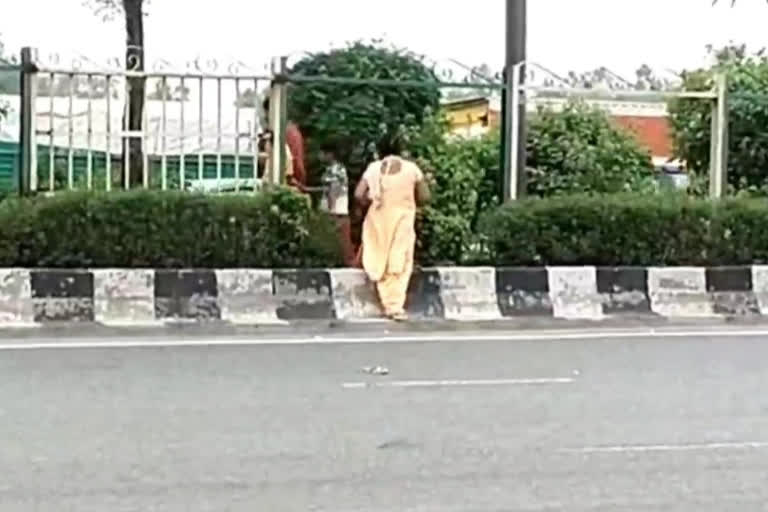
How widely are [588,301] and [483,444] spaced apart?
6011 millimetres

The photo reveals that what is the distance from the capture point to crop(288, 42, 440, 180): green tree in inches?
577

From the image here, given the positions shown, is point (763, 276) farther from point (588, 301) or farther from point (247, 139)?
point (247, 139)

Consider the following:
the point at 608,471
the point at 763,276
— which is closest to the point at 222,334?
the point at 763,276

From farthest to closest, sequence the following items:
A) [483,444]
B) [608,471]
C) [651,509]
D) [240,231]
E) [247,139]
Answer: [247,139], [240,231], [483,444], [608,471], [651,509]

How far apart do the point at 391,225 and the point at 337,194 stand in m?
1.49

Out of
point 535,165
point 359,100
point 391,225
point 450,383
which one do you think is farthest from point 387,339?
point 535,165

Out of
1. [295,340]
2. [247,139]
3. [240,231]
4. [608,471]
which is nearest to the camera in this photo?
[608,471]

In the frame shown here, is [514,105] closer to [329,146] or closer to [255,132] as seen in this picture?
[329,146]

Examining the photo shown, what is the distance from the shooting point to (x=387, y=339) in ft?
39.4

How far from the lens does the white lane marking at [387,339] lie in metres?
11.4

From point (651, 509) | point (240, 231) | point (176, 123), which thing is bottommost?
point (651, 509)

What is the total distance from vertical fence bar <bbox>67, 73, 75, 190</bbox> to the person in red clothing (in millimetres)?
1693

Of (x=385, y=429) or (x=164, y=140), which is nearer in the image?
(x=385, y=429)

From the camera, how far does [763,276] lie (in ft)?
45.5
